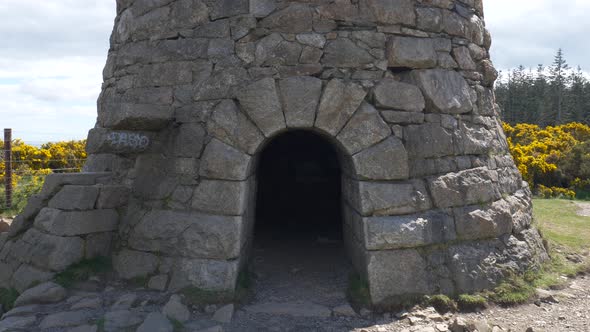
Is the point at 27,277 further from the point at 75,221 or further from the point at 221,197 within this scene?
the point at 221,197

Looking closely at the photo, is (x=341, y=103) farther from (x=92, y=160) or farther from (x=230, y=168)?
(x=92, y=160)

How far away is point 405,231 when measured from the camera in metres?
4.07

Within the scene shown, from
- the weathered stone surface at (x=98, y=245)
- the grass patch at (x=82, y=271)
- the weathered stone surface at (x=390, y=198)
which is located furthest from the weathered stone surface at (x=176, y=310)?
the weathered stone surface at (x=390, y=198)

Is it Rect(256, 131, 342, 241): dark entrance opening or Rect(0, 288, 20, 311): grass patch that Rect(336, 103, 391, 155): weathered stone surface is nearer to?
Rect(0, 288, 20, 311): grass patch

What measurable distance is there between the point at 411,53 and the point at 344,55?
26.5 inches

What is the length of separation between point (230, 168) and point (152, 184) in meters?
0.89

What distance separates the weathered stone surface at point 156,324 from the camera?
3496 millimetres

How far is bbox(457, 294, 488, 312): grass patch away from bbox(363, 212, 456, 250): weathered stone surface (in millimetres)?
531

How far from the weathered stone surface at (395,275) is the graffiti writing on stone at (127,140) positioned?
7.86ft

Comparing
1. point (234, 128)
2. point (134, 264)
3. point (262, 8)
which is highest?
point (262, 8)

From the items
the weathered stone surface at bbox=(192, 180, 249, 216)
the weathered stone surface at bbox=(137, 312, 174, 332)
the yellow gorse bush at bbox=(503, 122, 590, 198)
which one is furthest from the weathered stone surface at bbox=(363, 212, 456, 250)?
the yellow gorse bush at bbox=(503, 122, 590, 198)

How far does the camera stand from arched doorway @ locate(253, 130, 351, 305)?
15.2 ft

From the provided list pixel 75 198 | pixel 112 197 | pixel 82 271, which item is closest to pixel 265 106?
pixel 112 197

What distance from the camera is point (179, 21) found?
15.0ft
